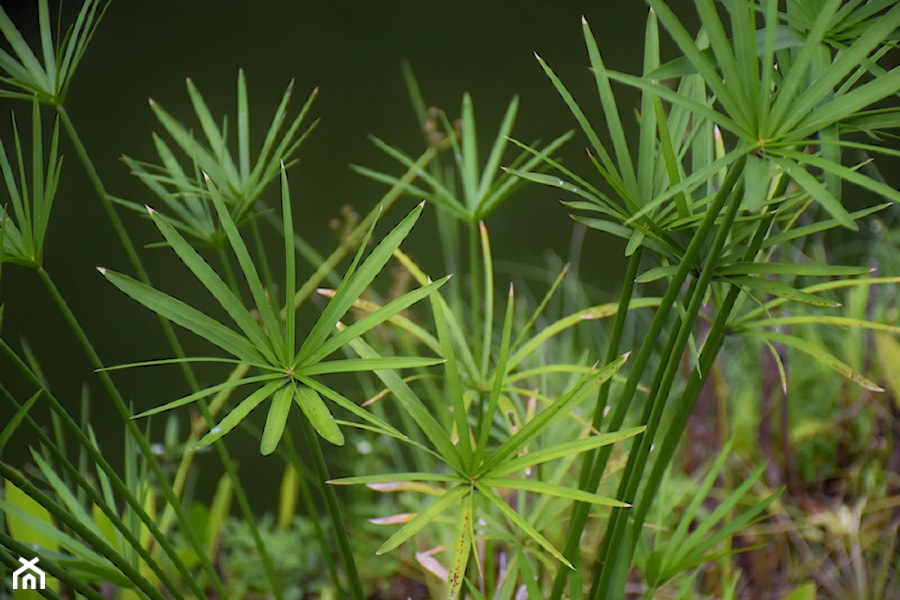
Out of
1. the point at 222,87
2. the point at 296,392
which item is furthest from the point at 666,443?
the point at 222,87

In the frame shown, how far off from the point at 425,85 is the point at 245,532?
1322mm

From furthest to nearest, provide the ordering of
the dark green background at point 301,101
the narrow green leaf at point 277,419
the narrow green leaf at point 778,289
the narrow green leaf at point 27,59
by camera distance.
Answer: the dark green background at point 301,101 → the narrow green leaf at point 27,59 → the narrow green leaf at point 778,289 → the narrow green leaf at point 277,419

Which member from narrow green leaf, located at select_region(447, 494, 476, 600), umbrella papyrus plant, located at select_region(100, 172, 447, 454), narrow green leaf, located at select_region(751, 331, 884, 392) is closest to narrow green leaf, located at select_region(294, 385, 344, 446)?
umbrella papyrus plant, located at select_region(100, 172, 447, 454)

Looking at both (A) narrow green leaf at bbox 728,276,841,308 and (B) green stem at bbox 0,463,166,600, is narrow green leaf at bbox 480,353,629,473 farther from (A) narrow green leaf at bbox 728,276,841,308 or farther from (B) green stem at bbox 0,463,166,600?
(B) green stem at bbox 0,463,166,600

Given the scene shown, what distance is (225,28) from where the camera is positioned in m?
2.22

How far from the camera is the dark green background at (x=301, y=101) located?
2121 millimetres

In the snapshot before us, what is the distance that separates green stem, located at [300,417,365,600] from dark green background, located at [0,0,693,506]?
145 cm

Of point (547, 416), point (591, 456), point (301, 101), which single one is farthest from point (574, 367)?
point (301, 101)

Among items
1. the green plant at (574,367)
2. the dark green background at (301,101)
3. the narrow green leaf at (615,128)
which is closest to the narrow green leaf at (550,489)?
the green plant at (574,367)

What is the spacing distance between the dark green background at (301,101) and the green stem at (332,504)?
145cm

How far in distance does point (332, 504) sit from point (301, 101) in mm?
1767

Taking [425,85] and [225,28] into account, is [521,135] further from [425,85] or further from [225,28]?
[225,28]

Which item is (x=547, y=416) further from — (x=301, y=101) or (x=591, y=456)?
(x=301, y=101)

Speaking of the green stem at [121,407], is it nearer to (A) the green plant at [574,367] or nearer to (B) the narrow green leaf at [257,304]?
(A) the green plant at [574,367]
